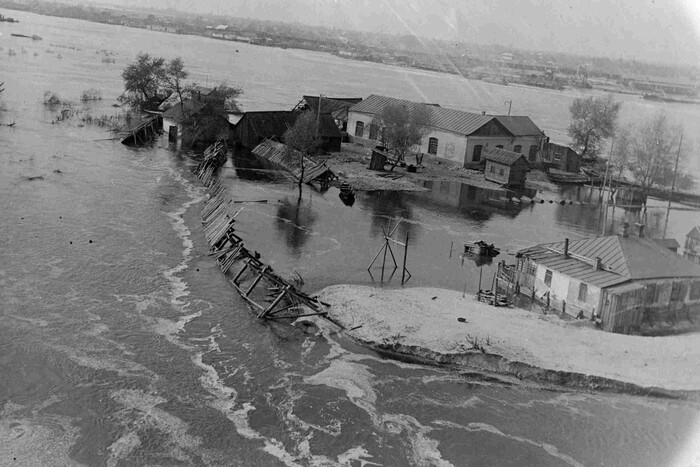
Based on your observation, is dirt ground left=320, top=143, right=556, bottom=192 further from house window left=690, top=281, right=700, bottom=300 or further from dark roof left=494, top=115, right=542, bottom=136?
house window left=690, top=281, right=700, bottom=300

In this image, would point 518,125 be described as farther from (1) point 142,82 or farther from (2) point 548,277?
(1) point 142,82

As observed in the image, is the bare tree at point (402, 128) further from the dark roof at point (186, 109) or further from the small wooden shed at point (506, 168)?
the dark roof at point (186, 109)

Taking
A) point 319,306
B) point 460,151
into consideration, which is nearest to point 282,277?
point 319,306

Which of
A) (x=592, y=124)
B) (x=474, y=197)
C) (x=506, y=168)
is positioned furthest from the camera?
(x=592, y=124)

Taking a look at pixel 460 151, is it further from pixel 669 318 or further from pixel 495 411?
pixel 495 411

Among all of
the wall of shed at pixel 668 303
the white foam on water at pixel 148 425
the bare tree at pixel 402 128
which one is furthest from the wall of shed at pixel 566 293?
the bare tree at pixel 402 128

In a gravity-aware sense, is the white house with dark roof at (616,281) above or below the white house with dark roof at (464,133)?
below

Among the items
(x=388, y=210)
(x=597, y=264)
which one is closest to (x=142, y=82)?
(x=388, y=210)
